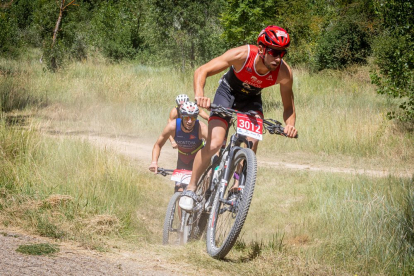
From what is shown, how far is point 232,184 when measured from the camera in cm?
488

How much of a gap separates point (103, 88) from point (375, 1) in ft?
32.0

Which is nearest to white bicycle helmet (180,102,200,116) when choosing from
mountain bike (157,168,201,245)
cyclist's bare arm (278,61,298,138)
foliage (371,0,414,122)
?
mountain bike (157,168,201,245)

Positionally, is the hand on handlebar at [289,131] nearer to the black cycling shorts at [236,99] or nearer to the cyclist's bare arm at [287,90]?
the cyclist's bare arm at [287,90]

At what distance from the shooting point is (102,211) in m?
5.89

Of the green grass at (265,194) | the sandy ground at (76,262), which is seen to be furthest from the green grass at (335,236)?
the sandy ground at (76,262)

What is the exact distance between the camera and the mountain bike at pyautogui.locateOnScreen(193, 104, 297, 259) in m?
4.45

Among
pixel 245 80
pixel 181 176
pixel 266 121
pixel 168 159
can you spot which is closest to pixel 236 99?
pixel 245 80

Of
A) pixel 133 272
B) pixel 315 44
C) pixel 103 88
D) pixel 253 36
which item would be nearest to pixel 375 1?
pixel 253 36

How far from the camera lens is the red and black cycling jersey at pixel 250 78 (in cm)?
498

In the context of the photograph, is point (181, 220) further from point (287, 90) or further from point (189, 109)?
point (287, 90)

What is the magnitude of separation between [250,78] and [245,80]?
0.28 feet

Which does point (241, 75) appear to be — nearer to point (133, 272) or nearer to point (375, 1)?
point (133, 272)

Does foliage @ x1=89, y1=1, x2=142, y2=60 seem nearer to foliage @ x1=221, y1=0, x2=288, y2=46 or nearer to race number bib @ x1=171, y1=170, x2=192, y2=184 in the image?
foliage @ x1=221, y1=0, x2=288, y2=46

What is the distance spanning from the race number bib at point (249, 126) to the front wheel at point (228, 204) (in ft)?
0.57
